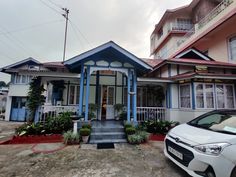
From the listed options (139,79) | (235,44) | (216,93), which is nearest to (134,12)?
(139,79)

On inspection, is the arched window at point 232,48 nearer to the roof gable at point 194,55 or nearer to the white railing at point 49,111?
the roof gable at point 194,55

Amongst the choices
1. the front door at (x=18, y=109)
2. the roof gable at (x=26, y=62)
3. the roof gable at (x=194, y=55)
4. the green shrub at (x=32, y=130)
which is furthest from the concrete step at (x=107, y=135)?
the roof gable at (x=26, y=62)

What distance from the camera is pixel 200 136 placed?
309cm

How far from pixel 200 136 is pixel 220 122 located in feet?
3.21

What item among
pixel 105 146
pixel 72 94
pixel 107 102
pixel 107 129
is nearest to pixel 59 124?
pixel 107 129

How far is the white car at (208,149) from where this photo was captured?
2.56 meters

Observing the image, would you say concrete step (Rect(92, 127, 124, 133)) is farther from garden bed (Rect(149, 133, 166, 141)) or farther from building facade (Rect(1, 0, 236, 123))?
garden bed (Rect(149, 133, 166, 141))

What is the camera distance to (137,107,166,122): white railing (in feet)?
25.9

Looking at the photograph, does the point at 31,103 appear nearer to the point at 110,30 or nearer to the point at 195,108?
the point at 195,108

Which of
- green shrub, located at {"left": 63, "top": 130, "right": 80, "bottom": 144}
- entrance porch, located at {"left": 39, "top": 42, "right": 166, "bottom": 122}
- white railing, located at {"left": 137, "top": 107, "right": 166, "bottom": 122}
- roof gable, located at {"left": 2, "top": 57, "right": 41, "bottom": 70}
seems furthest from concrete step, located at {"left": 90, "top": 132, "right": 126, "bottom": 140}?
roof gable, located at {"left": 2, "top": 57, "right": 41, "bottom": 70}

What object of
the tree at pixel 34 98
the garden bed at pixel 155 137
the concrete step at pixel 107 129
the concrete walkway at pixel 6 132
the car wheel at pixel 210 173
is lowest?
the concrete walkway at pixel 6 132

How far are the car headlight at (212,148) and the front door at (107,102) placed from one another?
6597 mm

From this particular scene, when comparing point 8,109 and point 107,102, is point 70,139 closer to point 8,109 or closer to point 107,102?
point 107,102

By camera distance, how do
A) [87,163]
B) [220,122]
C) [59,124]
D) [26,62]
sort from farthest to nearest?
[26,62]
[59,124]
[87,163]
[220,122]
